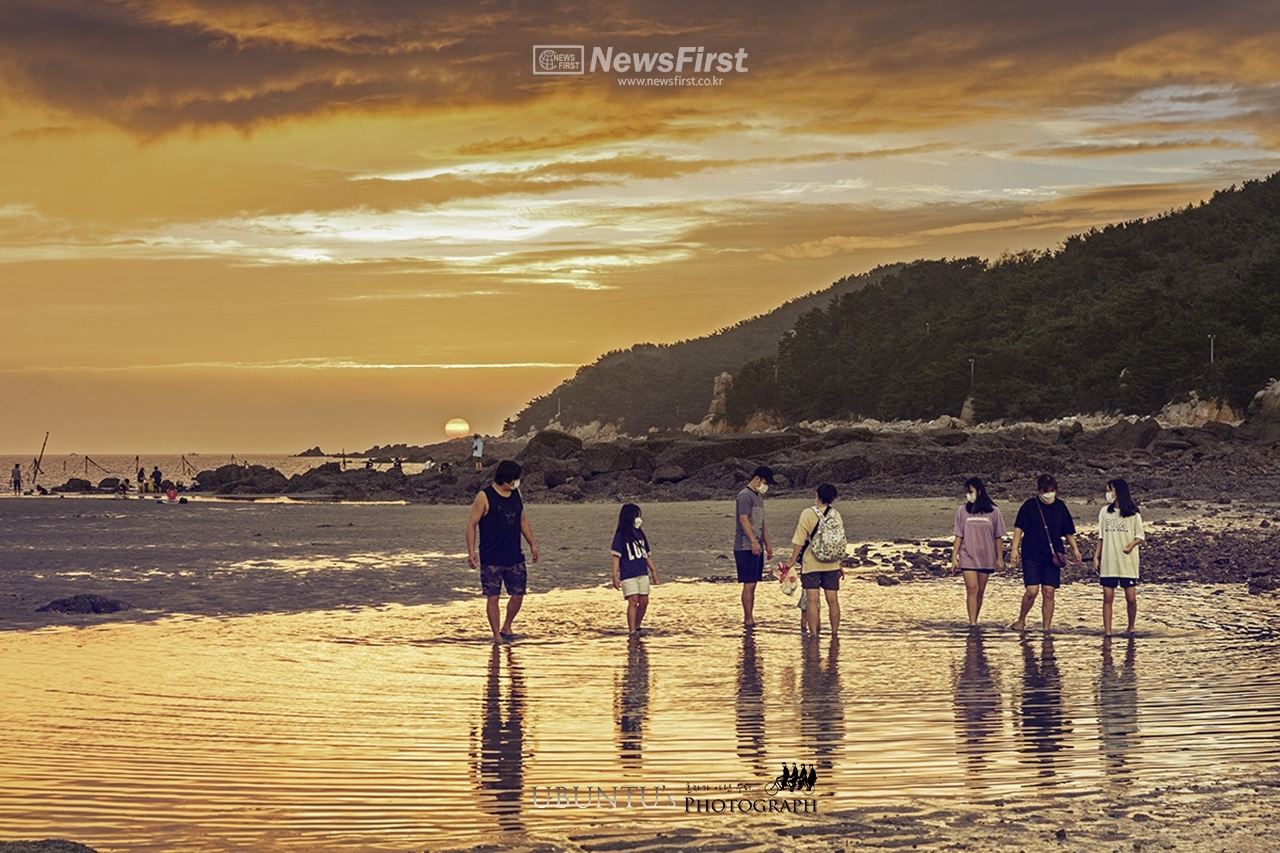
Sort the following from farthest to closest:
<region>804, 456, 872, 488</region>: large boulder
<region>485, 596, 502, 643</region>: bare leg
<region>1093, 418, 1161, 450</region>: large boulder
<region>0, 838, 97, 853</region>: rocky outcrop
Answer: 1. <region>1093, 418, 1161, 450</region>: large boulder
2. <region>804, 456, 872, 488</region>: large boulder
3. <region>485, 596, 502, 643</region>: bare leg
4. <region>0, 838, 97, 853</region>: rocky outcrop

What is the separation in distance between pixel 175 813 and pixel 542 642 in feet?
23.4

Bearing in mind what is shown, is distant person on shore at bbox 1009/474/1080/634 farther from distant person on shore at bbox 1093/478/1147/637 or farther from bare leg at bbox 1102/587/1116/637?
bare leg at bbox 1102/587/1116/637

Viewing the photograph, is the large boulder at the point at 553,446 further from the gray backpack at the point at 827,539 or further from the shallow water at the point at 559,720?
the gray backpack at the point at 827,539

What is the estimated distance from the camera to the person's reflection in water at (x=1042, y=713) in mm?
8392

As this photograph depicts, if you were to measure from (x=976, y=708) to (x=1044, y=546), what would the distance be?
5.06 m

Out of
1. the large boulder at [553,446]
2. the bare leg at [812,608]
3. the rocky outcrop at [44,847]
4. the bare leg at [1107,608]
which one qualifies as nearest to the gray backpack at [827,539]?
the bare leg at [812,608]

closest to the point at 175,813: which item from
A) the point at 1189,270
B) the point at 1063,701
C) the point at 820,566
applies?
the point at 1063,701

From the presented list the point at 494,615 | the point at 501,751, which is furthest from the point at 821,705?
the point at 494,615

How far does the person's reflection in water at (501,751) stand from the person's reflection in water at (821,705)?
6.38 feet

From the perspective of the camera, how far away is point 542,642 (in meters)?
14.0

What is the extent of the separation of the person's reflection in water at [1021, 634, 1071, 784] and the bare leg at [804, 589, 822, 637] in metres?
2.34

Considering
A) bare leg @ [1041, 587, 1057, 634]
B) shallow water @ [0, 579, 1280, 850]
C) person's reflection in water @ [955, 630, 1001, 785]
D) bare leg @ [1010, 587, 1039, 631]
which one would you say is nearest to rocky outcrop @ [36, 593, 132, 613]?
shallow water @ [0, 579, 1280, 850]

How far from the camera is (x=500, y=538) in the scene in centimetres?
1398

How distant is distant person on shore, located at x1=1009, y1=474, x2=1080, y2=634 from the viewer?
14.4 meters
